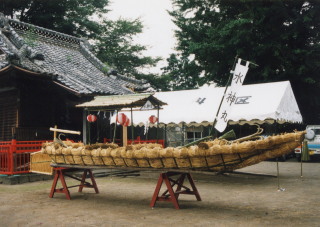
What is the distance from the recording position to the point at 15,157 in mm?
10219

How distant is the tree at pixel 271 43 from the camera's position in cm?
2117

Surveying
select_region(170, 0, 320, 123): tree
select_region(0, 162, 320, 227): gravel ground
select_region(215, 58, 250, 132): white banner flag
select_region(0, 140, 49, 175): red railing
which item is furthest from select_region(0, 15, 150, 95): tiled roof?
select_region(170, 0, 320, 123): tree

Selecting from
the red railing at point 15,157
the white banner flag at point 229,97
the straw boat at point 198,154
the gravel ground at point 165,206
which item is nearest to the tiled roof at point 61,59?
the red railing at point 15,157

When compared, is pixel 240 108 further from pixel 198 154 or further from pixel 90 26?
pixel 90 26

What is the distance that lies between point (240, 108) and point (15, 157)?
8400 millimetres

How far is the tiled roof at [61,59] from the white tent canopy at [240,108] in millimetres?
2613

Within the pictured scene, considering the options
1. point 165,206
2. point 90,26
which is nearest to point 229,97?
point 165,206

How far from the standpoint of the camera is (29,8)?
25141 millimetres

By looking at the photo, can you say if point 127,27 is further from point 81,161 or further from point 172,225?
point 172,225

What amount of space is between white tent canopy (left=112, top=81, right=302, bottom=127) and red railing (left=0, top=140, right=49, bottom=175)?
5356mm

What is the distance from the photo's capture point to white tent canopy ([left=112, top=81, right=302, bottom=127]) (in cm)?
1255

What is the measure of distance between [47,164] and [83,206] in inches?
132

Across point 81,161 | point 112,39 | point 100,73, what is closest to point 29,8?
point 112,39

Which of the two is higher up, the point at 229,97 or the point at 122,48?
the point at 122,48
